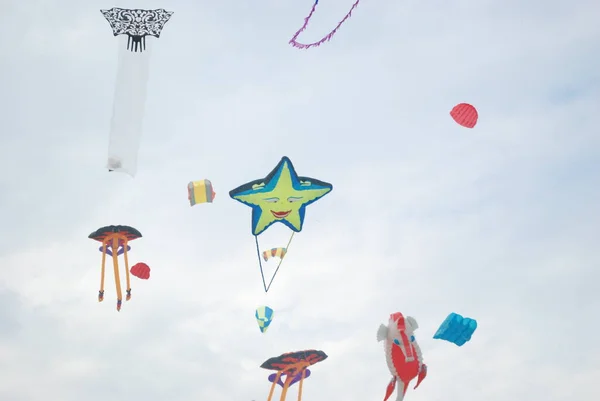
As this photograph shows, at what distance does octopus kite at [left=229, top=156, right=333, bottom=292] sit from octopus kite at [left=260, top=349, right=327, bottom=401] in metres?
3.59

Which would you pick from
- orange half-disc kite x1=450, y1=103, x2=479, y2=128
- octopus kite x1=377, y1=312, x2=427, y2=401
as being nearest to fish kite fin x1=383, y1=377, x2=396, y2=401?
octopus kite x1=377, y1=312, x2=427, y2=401

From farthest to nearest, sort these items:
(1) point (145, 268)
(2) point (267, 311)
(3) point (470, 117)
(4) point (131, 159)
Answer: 1. (2) point (267, 311)
2. (1) point (145, 268)
3. (3) point (470, 117)
4. (4) point (131, 159)

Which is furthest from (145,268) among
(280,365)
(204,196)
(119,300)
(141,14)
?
(141,14)

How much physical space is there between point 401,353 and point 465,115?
9.14 meters

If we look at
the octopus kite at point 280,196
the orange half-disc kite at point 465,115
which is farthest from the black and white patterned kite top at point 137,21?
the orange half-disc kite at point 465,115

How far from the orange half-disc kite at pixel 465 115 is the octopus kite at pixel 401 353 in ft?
24.8

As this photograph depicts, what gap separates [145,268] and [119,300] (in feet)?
5.75

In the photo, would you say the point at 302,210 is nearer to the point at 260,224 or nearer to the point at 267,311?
the point at 260,224

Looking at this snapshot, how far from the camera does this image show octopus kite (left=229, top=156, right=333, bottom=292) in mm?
30984

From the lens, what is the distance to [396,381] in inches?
1054

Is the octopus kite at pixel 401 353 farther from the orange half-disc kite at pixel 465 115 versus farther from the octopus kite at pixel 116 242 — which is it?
the octopus kite at pixel 116 242

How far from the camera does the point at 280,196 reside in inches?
1241

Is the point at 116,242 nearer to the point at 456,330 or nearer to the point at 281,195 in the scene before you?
the point at 281,195

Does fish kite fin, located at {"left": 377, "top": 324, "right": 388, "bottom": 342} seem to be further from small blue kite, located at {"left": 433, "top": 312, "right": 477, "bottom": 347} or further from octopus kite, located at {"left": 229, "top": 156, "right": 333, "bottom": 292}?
octopus kite, located at {"left": 229, "top": 156, "right": 333, "bottom": 292}
